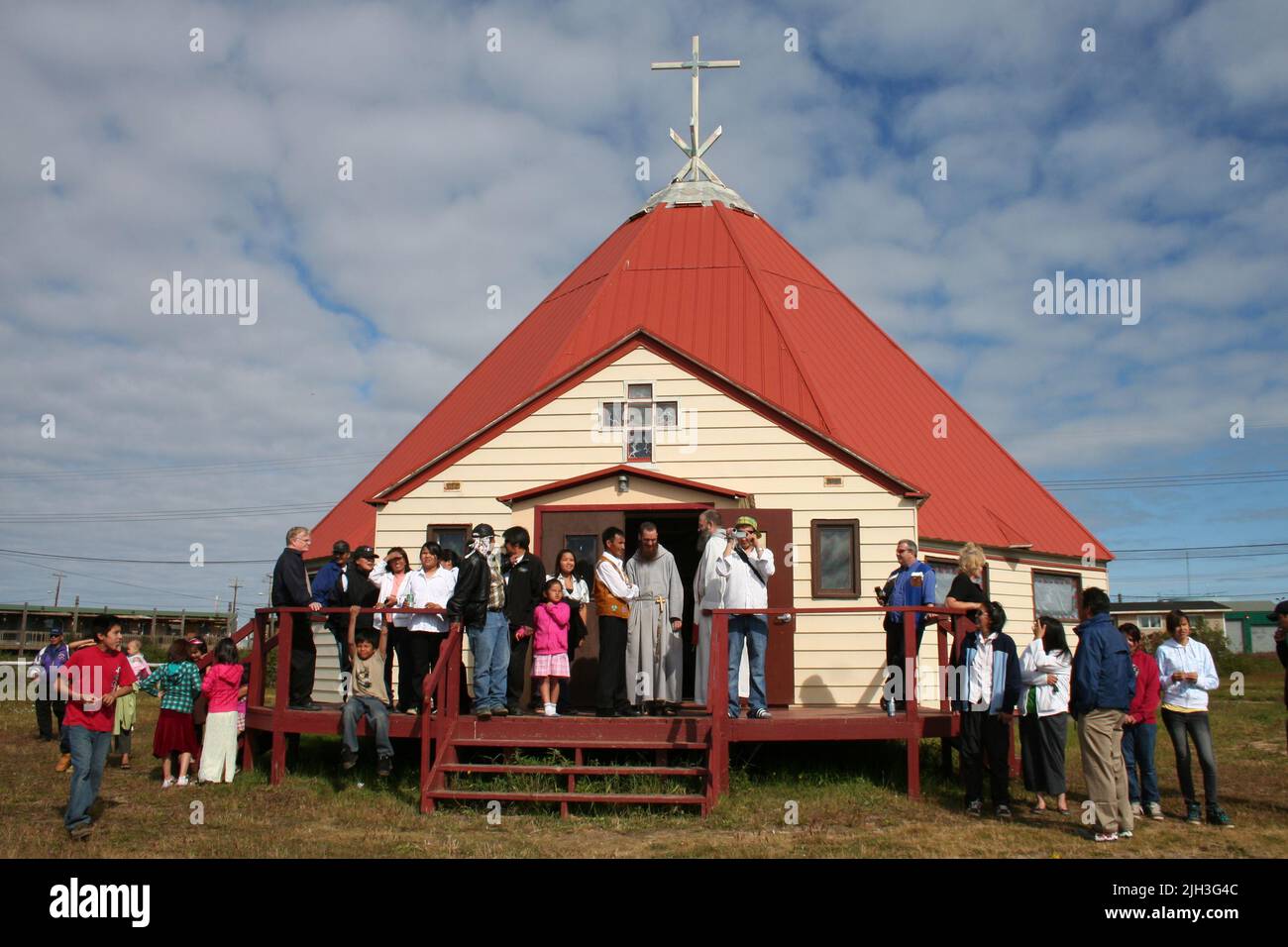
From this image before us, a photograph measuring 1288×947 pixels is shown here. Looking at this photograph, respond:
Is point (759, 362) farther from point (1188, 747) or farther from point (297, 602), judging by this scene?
point (1188, 747)

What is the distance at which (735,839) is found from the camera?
8320 mm

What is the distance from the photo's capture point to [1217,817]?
9242 millimetres

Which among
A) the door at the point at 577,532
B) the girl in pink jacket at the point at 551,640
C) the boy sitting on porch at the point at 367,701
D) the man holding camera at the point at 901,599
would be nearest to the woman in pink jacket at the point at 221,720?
the boy sitting on porch at the point at 367,701

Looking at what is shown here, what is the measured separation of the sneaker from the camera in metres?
9.22

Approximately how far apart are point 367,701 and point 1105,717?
22.1 feet

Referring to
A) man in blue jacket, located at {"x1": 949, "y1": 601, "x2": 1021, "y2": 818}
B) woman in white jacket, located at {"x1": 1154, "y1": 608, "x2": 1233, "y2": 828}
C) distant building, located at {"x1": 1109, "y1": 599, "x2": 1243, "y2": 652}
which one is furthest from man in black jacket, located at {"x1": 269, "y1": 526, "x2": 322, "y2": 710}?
distant building, located at {"x1": 1109, "y1": 599, "x2": 1243, "y2": 652}

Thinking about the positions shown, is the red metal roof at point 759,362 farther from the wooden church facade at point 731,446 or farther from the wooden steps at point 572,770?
the wooden steps at point 572,770

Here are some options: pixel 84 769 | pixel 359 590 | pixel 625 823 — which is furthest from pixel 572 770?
pixel 84 769

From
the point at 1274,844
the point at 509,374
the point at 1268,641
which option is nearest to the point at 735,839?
the point at 1274,844

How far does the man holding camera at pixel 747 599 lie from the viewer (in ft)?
33.4

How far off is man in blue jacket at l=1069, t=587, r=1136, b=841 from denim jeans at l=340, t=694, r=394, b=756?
6322 mm

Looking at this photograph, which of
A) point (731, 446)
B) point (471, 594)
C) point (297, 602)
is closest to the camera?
point (471, 594)
